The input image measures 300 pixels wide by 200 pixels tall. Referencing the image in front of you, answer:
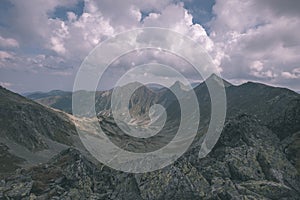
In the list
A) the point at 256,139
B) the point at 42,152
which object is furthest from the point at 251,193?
the point at 42,152

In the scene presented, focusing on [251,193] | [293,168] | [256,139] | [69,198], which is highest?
[256,139]

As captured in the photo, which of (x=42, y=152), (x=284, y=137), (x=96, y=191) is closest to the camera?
(x=96, y=191)

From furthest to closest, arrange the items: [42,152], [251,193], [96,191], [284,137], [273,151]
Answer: [42,152]
[284,137]
[273,151]
[96,191]
[251,193]

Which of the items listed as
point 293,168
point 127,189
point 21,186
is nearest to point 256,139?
point 293,168

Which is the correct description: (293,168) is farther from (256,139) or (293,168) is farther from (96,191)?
(96,191)

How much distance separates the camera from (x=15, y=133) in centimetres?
18488

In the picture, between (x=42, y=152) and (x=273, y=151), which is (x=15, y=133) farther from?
(x=273, y=151)

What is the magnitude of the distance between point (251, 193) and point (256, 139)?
637 inches

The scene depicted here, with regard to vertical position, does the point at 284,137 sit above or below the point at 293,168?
above

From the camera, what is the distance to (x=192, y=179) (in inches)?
1553

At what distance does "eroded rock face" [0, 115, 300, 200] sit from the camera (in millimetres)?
38000

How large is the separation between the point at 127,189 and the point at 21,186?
1591cm

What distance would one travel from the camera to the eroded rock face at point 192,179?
3800 cm

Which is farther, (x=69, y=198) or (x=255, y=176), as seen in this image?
(x=255, y=176)
